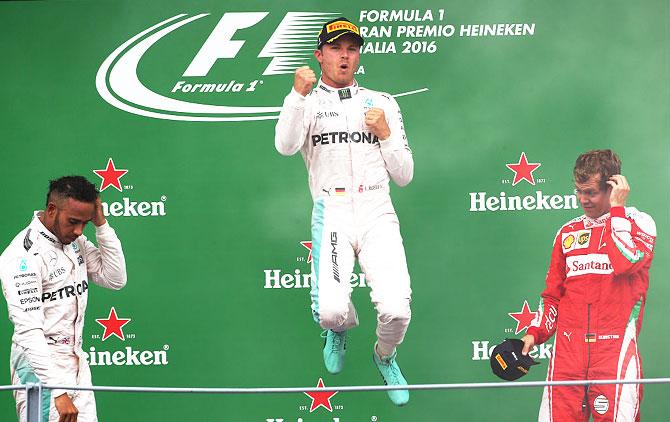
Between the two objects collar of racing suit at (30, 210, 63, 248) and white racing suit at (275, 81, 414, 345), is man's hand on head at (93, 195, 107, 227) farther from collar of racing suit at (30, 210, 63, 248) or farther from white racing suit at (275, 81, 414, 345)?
white racing suit at (275, 81, 414, 345)

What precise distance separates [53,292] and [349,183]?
118 centimetres

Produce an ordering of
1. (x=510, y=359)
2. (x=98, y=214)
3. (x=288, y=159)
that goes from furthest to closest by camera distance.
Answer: (x=288, y=159)
(x=510, y=359)
(x=98, y=214)

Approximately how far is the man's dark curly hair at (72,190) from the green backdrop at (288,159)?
2.99 feet

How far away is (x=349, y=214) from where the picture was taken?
14.3 ft

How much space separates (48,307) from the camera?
13.4ft

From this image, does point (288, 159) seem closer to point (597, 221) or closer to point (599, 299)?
point (597, 221)

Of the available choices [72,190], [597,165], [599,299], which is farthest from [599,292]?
[72,190]

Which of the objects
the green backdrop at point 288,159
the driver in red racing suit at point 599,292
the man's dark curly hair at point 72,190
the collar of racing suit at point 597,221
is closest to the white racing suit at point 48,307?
the man's dark curly hair at point 72,190

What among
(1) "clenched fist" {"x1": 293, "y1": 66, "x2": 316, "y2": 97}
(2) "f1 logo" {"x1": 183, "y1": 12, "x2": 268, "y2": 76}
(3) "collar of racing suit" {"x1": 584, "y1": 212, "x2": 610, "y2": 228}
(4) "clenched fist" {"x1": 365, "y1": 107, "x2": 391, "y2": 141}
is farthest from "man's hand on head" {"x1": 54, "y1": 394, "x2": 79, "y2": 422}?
(3) "collar of racing suit" {"x1": 584, "y1": 212, "x2": 610, "y2": 228}

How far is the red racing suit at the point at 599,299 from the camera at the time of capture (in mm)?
4555

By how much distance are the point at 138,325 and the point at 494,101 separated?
73.2 inches

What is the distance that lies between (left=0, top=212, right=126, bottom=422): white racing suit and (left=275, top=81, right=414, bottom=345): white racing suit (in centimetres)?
81

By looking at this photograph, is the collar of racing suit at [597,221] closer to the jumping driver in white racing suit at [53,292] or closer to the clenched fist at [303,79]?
the clenched fist at [303,79]

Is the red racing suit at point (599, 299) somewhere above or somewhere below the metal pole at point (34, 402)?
above
